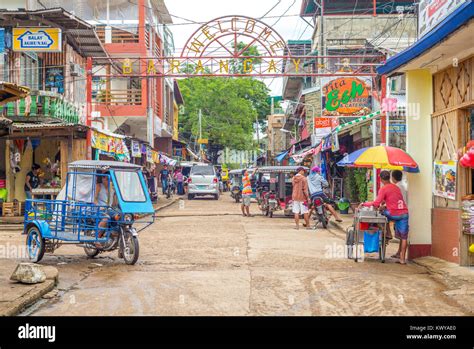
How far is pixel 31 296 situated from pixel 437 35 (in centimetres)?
660

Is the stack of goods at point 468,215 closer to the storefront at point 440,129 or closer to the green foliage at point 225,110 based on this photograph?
the storefront at point 440,129

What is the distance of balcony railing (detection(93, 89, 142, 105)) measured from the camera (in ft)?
107

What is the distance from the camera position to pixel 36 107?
21203 millimetres

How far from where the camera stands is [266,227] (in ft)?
60.4

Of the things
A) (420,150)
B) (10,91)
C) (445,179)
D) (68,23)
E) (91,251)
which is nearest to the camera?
(10,91)

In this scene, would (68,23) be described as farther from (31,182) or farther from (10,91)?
(10,91)

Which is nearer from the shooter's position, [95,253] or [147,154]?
[95,253]

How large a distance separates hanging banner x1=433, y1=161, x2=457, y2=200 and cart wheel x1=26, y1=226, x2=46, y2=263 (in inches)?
271

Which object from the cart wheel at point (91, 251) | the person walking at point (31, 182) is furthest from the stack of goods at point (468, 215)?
the person walking at point (31, 182)

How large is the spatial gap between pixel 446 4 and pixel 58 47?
14.6 m

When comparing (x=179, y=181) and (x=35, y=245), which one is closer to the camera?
(x=35, y=245)

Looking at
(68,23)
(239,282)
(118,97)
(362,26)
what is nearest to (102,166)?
(239,282)
